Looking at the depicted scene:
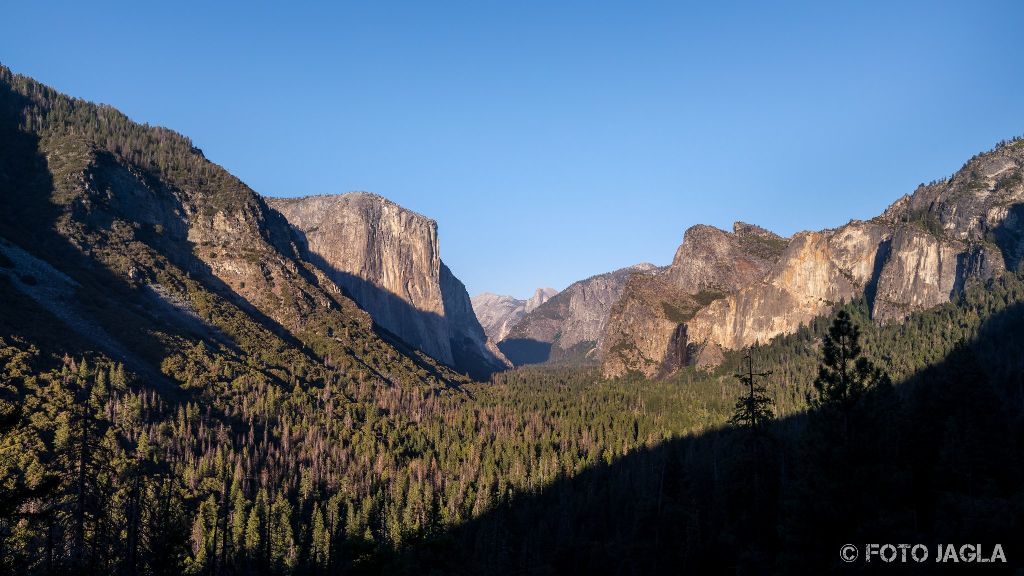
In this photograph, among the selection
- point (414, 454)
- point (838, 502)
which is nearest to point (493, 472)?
point (414, 454)

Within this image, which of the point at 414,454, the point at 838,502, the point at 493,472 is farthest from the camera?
the point at 414,454

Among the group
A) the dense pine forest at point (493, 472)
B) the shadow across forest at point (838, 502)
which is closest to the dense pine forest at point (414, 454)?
the shadow across forest at point (838, 502)

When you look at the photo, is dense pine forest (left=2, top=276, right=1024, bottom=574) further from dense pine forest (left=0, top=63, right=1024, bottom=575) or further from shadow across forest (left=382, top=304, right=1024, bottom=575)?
dense pine forest (left=0, top=63, right=1024, bottom=575)

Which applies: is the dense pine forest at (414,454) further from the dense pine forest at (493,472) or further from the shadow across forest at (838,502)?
the dense pine forest at (493,472)

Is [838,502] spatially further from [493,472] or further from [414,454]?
[414,454]

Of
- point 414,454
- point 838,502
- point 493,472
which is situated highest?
point 838,502

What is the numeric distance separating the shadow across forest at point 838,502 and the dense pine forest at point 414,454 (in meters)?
0.18

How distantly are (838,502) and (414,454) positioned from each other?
12695 cm

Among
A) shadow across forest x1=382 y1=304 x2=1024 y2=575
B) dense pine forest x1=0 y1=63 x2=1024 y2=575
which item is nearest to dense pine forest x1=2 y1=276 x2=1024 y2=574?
shadow across forest x1=382 y1=304 x2=1024 y2=575

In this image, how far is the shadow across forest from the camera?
3097 cm

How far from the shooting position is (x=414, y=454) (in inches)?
5960

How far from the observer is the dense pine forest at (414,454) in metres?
33.9

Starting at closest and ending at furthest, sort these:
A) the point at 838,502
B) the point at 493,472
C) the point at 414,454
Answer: the point at 838,502, the point at 493,472, the point at 414,454

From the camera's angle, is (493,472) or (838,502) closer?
(838,502)
